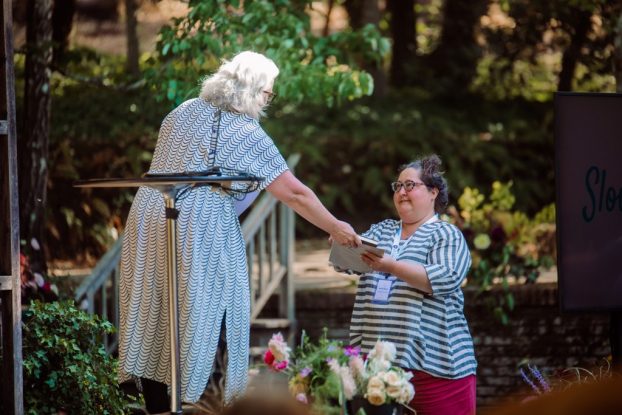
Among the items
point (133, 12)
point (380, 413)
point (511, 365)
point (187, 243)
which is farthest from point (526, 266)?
point (133, 12)

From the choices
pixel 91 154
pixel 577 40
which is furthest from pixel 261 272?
pixel 577 40

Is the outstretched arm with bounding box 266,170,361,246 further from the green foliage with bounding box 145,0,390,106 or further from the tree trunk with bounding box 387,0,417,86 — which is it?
the tree trunk with bounding box 387,0,417,86

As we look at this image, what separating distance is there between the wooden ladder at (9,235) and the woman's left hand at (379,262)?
1313 millimetres

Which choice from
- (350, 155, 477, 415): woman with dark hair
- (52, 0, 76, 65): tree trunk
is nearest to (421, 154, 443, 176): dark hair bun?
(350, 155, 477, 415): woman with dark hair

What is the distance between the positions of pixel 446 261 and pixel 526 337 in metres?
2.90

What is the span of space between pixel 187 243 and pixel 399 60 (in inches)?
329

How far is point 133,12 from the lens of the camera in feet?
34.7

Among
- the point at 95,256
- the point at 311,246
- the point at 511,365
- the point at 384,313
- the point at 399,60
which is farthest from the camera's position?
the point at 399,60

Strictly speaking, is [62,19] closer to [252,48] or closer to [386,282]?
[252,48]

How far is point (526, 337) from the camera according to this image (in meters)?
6.94

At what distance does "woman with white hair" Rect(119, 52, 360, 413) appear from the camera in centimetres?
430

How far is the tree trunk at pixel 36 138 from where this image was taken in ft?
21.8

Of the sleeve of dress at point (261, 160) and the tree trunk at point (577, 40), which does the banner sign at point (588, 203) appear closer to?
the sleeve of dress at point (261, 160)

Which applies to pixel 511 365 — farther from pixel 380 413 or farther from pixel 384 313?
pixel 380 413
